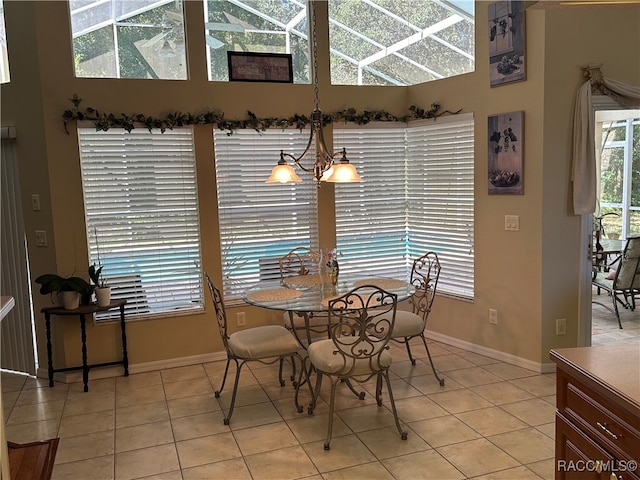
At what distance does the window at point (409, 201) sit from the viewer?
4.45 m

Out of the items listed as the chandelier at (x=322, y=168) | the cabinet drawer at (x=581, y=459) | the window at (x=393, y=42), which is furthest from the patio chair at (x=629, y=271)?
the cabinet drawer at (x=581, y=459)

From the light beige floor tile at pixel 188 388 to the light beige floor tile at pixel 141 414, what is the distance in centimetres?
16

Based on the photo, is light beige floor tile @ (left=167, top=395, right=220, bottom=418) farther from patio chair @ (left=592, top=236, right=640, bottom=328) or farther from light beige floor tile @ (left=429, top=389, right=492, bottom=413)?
patio chair @ (left=592, top=236, right=640, bottom=328)

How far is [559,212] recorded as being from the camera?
3830 mm

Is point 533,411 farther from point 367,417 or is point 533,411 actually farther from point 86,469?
point 86,469

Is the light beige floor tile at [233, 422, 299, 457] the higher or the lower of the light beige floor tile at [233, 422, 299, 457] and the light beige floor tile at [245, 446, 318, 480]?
the higher

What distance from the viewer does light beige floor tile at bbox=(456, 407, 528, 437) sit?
3105 millimetres

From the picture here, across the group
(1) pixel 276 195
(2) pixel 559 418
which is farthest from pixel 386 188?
(2) pixel 559 418

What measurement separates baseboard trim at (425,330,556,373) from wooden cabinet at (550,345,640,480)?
2241mm

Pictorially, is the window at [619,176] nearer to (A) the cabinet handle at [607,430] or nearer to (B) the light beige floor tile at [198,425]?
(B) the light beige floor tile at [198,425]

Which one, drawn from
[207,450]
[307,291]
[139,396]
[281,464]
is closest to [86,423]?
[139,396]

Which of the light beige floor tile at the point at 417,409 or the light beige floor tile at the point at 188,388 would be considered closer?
the light beige floor tile at the point at 417,409

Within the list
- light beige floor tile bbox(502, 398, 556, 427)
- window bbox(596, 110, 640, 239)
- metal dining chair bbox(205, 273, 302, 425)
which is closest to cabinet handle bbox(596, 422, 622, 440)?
light beige floor tile bbox(502, 398, 556, 427)

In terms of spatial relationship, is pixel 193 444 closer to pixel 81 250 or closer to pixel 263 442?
pixel 263 442
